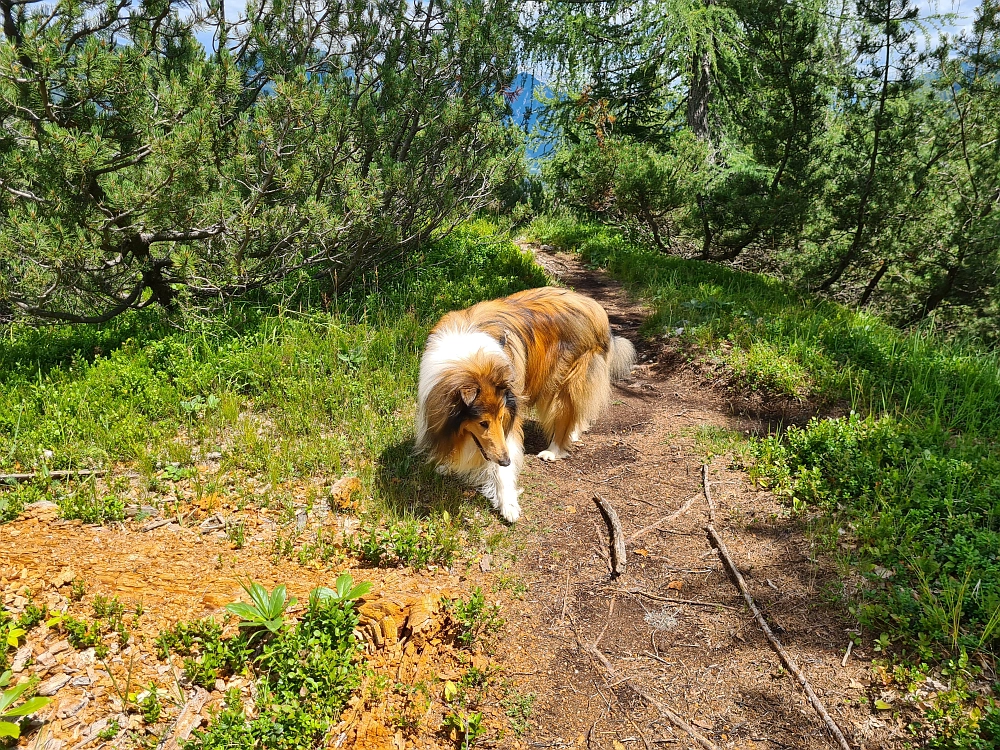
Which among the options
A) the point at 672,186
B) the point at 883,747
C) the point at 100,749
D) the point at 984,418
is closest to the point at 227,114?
the point at 100,749

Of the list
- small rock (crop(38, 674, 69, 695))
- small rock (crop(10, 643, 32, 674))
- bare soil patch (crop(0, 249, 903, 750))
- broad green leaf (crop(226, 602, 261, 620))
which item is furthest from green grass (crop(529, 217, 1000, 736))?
small rock (crop(10, 643, 32, 674))

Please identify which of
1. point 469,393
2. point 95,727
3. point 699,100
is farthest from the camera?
point 699,100

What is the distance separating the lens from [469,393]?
3.69 meters

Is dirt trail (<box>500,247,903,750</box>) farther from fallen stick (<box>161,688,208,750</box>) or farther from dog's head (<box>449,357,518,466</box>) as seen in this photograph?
fallen stick (<box>161,688,208,750</box>)

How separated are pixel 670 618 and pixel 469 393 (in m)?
1.79

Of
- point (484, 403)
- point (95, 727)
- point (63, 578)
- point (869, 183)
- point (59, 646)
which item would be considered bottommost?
point (95, 727)

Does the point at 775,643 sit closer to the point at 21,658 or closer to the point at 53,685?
the point at 53,685

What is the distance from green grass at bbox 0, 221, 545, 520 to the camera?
404 cm

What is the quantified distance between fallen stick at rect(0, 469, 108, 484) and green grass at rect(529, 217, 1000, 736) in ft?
15.0

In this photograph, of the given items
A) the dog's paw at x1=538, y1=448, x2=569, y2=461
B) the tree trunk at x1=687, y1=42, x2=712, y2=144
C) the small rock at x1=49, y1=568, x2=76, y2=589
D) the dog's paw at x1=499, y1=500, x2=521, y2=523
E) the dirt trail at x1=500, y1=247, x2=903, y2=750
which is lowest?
the dirt trail at x1=500, y1=247, x2=903, y2=750

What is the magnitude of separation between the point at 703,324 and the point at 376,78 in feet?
15.1

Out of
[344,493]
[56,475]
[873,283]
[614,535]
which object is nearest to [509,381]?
[614,535]

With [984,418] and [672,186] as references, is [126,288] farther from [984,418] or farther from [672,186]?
[984,418]

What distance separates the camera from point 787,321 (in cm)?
622
